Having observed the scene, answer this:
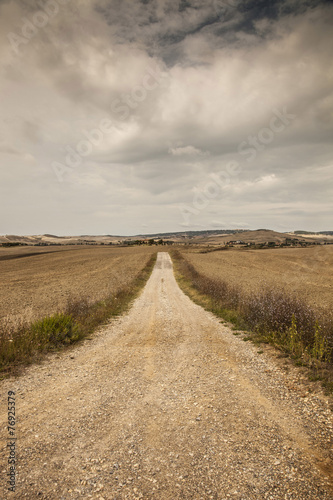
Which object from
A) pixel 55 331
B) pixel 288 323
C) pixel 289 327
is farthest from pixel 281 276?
pixel 55 331

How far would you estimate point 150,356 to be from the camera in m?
8.89

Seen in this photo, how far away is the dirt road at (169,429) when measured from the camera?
12.1ft

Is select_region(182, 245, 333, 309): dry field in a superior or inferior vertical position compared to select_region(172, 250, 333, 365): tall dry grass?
inferior

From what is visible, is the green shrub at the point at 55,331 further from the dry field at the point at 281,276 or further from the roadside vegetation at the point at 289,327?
the dry field at the point at 281,276

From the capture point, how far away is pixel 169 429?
494 cm

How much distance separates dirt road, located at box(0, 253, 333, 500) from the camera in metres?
3.70

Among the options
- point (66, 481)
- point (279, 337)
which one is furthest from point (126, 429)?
point (279, 337)

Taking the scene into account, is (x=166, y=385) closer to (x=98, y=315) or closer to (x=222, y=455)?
(x=222, y=455)

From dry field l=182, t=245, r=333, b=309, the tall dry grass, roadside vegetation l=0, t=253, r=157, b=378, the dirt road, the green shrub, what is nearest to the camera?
the dirt road

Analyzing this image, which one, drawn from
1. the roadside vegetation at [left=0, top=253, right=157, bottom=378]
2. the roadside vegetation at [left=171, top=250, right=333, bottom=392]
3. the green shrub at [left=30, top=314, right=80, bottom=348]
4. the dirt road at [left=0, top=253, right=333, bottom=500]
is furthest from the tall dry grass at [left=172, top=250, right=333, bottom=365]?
the green shrub at [left=30, top=314, right=80, bottom=348]

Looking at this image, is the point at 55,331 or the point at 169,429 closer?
the point at 169,429

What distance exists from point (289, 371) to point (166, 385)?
3.64 m

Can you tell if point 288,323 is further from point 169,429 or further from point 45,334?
point 45,334

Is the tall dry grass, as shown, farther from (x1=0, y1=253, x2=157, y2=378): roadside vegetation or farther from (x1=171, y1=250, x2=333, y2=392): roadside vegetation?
(x1=0, y1=253, x2=157, y2=378): roadside vegetation
